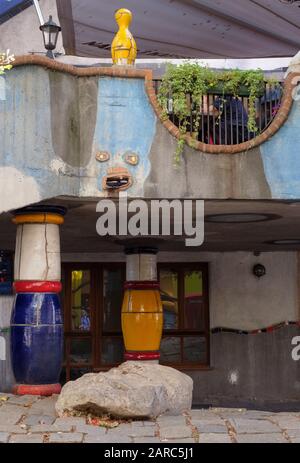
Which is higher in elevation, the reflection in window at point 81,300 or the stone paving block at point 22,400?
the reflection in window at point 81,300

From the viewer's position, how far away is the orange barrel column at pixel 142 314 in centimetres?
1237

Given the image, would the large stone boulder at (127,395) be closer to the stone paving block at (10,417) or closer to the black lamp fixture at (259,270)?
the stone paving block at (10,417)

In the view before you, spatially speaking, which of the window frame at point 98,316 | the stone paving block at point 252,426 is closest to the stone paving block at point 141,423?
the stone paving block at point 252,426

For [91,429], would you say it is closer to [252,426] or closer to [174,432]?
[174,432]

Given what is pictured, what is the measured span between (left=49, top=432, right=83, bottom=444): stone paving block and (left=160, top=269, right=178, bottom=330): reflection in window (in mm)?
8350

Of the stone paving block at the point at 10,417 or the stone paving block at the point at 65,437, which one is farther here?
the stone paving block at the point at 10,417

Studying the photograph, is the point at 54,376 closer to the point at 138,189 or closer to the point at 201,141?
the point at 138,189

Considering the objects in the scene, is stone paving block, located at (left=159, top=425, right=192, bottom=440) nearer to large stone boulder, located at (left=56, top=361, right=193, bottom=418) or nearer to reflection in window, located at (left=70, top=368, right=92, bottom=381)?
large stone boulder, located at (left=56, top=361, right=193, bottom=418)

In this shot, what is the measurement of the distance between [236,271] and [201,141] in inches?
248

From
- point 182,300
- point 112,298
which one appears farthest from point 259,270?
point 112,298

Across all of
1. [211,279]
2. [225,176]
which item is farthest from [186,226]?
[211,279]

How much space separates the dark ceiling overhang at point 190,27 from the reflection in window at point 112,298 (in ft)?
15.0

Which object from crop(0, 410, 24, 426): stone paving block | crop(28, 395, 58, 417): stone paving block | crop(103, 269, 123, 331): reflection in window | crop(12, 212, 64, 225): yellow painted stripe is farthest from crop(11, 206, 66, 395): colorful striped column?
crop(103, 269, 123, 331): reflection in window

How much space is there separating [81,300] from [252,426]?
8.16 metres
